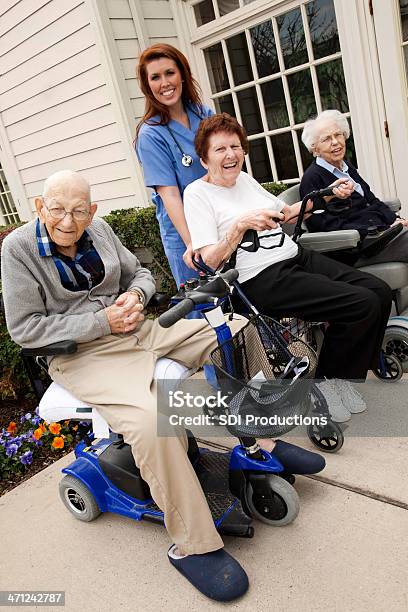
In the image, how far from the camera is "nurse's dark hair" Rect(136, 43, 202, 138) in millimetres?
2254

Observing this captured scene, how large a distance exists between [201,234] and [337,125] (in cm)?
111

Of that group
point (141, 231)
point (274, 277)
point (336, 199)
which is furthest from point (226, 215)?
point (141, 231)

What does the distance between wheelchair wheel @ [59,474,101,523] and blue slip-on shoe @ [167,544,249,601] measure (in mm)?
487

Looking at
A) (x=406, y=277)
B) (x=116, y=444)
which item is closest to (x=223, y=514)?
(x=116, y=444)

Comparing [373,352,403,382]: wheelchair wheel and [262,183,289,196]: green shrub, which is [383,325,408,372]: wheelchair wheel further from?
[262,183,289,196]: green shrub

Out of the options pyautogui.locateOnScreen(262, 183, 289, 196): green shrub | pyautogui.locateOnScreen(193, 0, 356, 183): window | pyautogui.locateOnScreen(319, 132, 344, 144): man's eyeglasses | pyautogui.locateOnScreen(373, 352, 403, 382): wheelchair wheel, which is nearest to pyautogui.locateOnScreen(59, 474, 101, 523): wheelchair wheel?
pyautogui.locateOnScreen(373, 352, 403, 382): wheelchair wheel

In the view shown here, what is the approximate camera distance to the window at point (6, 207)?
26.2ft

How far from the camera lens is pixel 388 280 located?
254 centimetres

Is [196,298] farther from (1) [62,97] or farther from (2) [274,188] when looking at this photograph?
(1) [62,97]

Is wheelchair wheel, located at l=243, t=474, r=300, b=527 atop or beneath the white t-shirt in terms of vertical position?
beneath

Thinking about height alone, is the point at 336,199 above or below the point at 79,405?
above

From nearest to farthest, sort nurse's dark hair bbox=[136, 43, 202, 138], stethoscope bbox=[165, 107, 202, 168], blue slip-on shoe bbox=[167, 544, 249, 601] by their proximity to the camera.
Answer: blue slip-on shoe bbox=[167, 544, 249, 601] < nurse's dark hair bbox=[136, 43, 202, 138] < stethoscope bbox=[165, 107, 202, 168]

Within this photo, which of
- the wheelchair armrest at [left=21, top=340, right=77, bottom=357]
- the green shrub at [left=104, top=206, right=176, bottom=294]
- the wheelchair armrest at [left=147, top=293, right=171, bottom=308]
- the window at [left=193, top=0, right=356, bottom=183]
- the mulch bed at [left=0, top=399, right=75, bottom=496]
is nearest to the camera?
the wheelchair armrest at [left=21, top=340, right=77, bottom=357]

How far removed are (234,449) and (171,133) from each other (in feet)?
4.81
